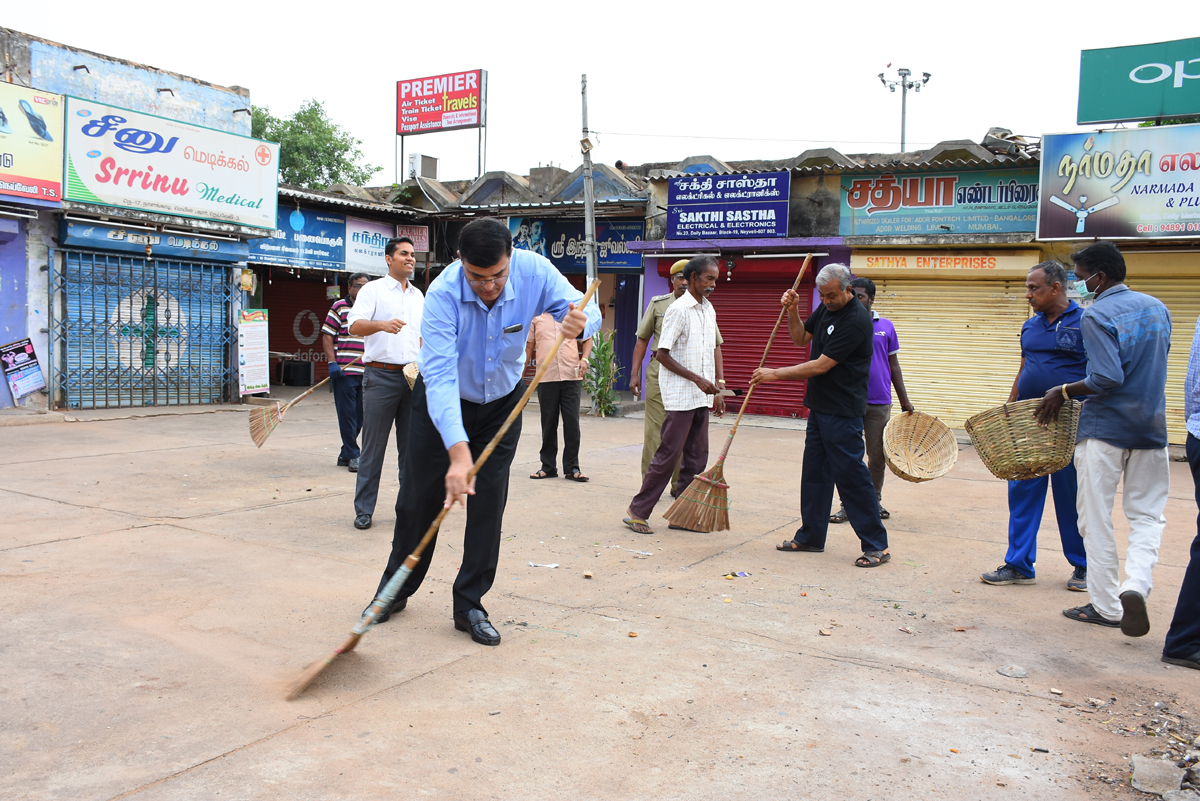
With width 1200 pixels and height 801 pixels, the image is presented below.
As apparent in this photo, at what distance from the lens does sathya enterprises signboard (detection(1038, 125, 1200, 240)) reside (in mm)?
11531

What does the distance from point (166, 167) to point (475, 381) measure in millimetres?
11704

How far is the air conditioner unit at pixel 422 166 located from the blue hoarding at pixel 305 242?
3295 millimetres

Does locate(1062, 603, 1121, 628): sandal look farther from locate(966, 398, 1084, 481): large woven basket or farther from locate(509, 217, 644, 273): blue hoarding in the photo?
locate(509, 217, 644, 273): blue hoarding

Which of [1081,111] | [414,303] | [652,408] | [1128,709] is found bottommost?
[1128,709]

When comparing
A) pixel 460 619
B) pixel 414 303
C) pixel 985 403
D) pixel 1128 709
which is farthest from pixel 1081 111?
pixel 460 619

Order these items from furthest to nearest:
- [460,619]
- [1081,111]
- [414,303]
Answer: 1. [1081,111]
2. [414,303]
3. [460,619]

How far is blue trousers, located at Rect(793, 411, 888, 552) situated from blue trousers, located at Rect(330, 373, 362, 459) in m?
4.32

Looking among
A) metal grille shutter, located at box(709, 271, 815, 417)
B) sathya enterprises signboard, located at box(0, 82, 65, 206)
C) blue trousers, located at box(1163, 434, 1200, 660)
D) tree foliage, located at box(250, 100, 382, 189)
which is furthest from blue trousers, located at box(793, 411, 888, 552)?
tree foliage, located at box(250, 100, 382, 189)

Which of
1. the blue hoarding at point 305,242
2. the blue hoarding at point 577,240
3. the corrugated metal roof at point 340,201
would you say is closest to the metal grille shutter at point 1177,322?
the blue hoarding at point 577,240

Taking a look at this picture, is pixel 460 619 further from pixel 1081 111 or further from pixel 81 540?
pixel 1081 111

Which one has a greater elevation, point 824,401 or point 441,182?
point 441,182

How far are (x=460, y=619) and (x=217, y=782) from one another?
1.46m

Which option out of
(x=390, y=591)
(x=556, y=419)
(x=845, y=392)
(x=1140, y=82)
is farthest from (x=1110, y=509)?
(x=1140, y=82)

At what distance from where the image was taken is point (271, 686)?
10.7 ft
